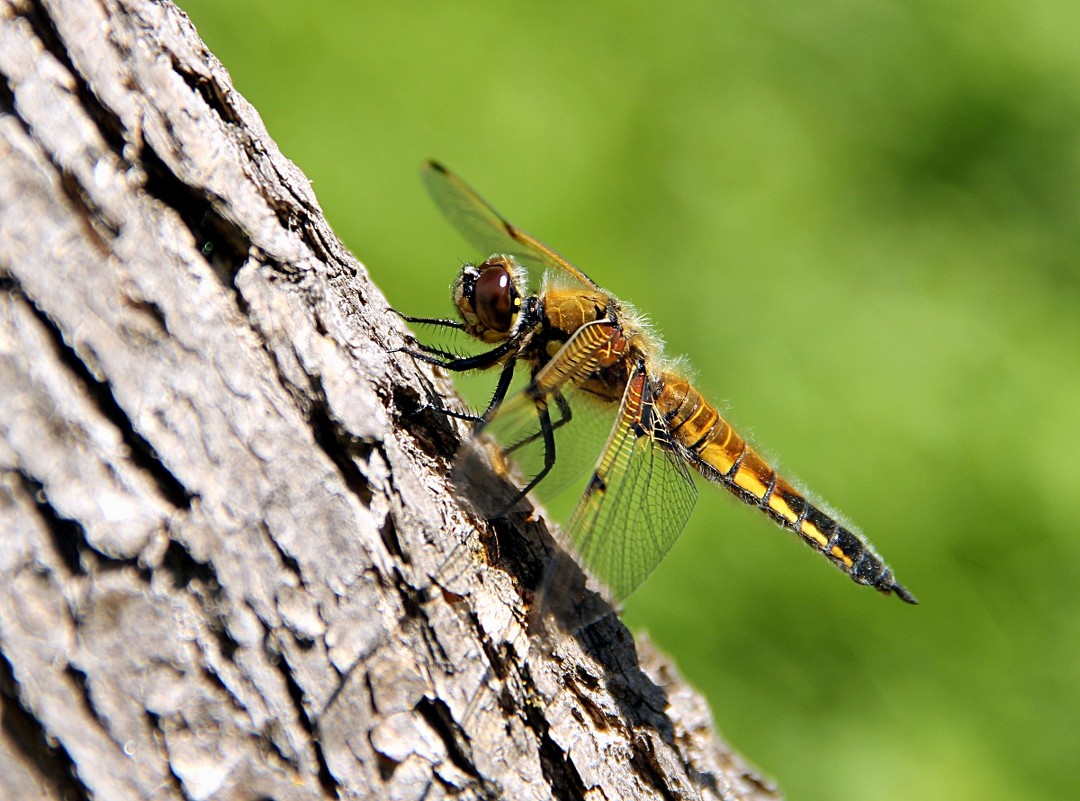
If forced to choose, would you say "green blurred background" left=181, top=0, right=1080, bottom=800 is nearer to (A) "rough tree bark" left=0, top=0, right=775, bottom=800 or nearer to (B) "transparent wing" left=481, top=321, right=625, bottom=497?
(B) "transparent wing" left=481, top=321, right=625, bottom=497

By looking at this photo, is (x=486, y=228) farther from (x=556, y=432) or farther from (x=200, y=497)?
(x=200, y=497)

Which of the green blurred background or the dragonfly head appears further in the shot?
the green blurred background

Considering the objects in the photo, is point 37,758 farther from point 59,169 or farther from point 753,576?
point 753,576

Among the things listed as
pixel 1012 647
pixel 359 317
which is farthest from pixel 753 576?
pixel 359 317

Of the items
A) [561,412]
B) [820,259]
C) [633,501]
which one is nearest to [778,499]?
[633,501]

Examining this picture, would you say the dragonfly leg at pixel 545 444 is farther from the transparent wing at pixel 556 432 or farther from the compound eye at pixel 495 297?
the compound eye at pixel 495 297

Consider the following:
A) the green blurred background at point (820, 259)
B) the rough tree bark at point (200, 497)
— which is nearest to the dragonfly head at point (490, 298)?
the rough tree bark at point (200, 497)

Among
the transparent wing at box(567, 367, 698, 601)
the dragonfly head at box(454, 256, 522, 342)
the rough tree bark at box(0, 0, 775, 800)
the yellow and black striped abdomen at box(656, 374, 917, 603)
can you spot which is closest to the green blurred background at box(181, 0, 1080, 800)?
the yellow and black striped abdomen at box(656, 374, 917, 603)
